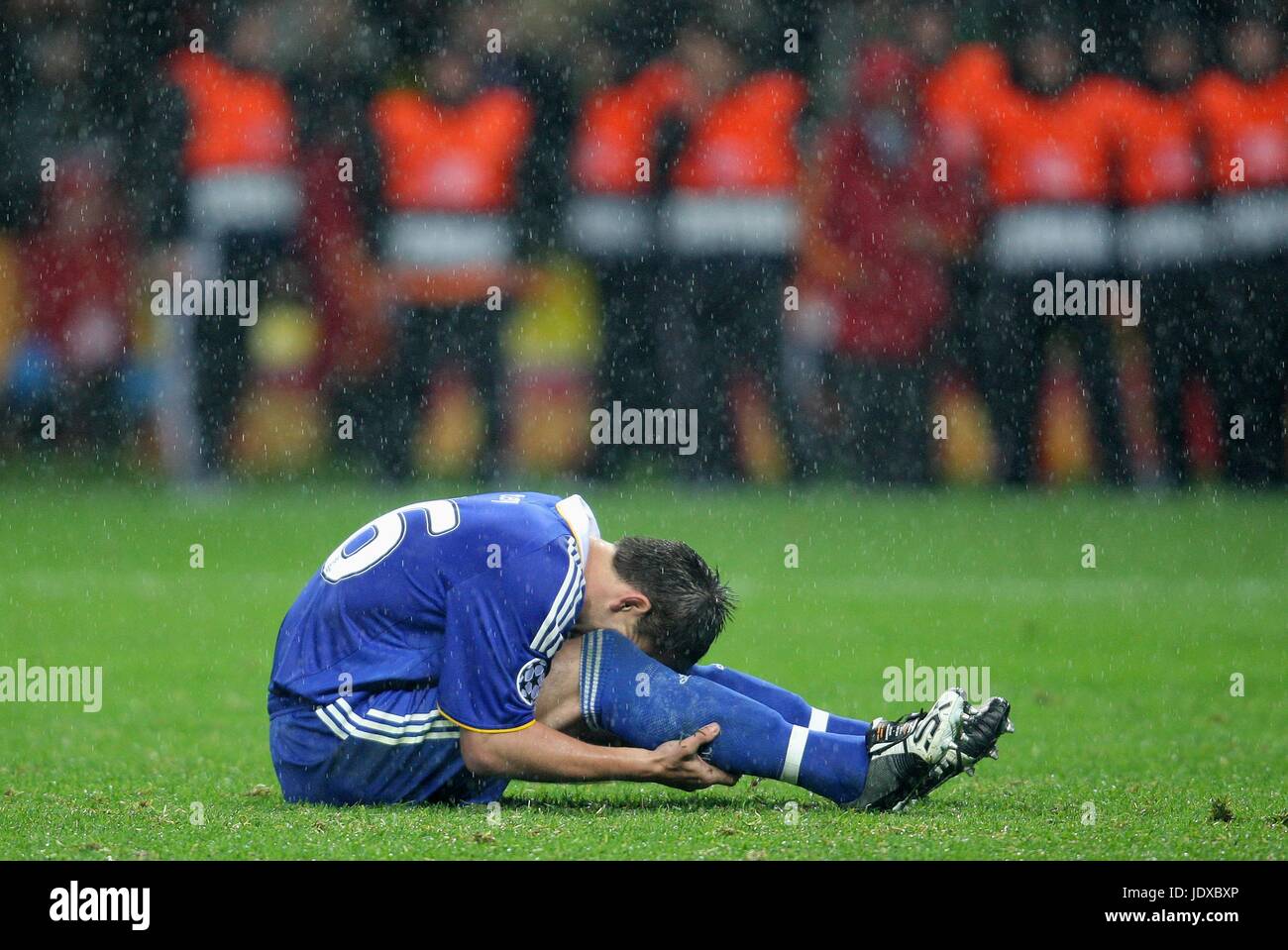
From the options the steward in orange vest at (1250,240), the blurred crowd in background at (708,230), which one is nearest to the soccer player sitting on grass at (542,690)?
the blurred crowd in background at (708,230)

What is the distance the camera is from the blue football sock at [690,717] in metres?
5.40

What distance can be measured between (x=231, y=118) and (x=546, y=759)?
9.80 m

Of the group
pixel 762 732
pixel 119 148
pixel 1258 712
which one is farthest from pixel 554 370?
pixel 762 732

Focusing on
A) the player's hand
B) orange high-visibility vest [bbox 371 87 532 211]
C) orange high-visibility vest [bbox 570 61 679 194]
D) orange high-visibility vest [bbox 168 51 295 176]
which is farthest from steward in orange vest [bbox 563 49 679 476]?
the player's hand

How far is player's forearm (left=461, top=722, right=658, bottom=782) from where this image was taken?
5.23m

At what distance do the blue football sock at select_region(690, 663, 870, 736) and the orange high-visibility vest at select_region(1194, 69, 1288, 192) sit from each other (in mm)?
9010

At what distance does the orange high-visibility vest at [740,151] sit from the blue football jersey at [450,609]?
885cm

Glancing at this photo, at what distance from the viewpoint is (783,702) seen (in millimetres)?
5836

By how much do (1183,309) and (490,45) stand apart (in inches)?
204

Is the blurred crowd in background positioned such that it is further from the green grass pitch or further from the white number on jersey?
the white number on jersey

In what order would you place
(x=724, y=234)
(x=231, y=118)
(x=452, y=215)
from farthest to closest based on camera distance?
(x=452, y=215) → (x=724, y=234) → (x=231, y=118)

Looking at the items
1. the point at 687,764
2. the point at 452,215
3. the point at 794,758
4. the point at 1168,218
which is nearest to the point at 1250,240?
the point at 1168,218

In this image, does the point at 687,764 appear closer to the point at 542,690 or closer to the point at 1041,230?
the point at 542,690

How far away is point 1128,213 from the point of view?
14.0 m
